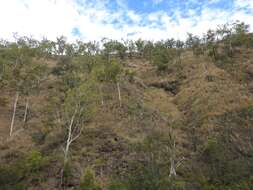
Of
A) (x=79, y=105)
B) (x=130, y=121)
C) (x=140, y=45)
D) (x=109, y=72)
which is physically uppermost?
(x=140, y=45)

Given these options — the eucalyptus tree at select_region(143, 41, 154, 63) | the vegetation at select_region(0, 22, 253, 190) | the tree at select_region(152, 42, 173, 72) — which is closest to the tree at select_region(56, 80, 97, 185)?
the vegetation at select_region(0, 22, 253, 190)

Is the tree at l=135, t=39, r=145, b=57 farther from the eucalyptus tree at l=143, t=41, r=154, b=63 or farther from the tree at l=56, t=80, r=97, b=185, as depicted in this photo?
the tree at l=56, t=80, r=97, b=185

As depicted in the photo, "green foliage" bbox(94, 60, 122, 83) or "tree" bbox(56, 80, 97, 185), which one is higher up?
"green foliage" bbox(94, 60, 122, 83)

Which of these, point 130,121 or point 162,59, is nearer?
point 130,121

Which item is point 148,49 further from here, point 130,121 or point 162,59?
point 130,121

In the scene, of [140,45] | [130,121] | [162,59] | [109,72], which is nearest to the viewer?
[130,121]

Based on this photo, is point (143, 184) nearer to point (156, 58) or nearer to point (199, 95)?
point (199, 95)

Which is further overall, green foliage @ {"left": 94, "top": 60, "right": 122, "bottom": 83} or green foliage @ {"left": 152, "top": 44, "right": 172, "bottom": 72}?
green foliage @ {"left": 152, "top": 44, "right": 172, "bottom": 72}

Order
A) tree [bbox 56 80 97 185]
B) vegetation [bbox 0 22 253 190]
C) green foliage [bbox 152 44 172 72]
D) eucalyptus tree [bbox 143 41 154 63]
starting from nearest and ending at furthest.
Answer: vegetation [bbox 0 22 253 190] → tree [bbox 56 80 97 185] → green foliage [bbox 152 44 172 72] → eucalyptus tree [bbox 143 41 154 63]

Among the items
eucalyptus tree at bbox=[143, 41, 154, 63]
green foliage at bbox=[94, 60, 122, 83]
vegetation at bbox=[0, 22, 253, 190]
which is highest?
eucalyptus tree at bbox=[143, 41, 154, 63]

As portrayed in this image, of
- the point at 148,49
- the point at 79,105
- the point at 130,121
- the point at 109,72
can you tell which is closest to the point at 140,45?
the point at 148,49

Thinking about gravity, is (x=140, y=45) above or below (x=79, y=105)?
above

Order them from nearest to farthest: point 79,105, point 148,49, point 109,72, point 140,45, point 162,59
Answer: point 79,105 < point 109,72 < point 162,59 < point 148,49 < point 140,45

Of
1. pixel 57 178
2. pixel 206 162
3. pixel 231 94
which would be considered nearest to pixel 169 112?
pixel 231 94
